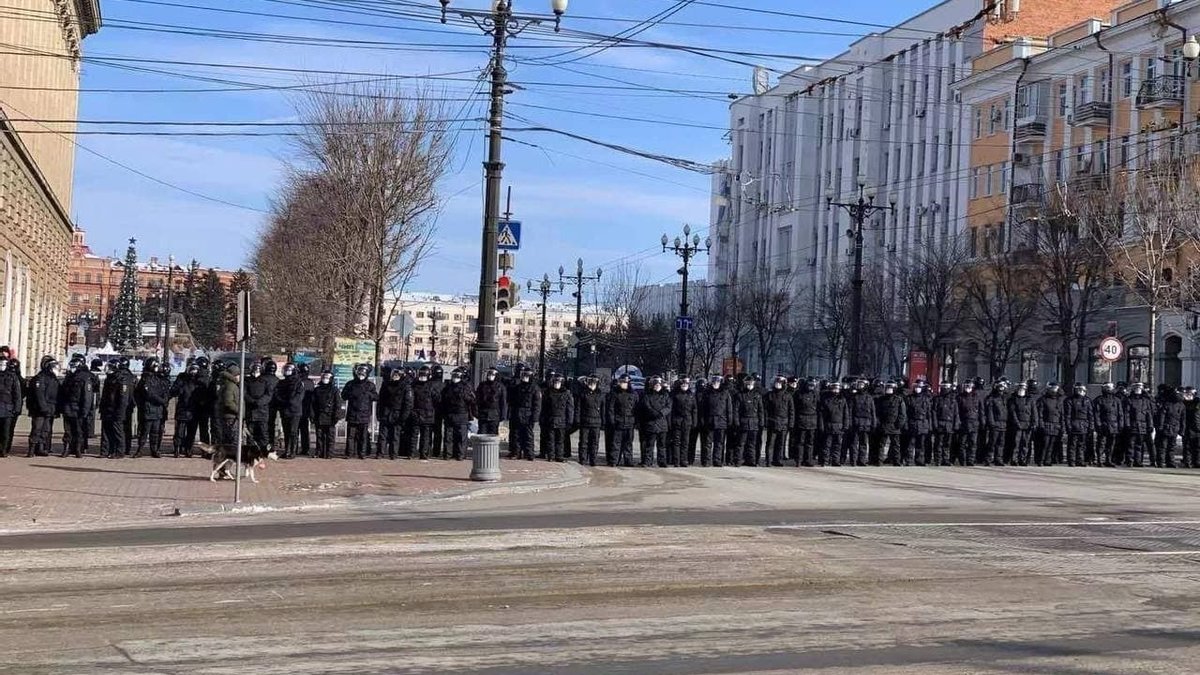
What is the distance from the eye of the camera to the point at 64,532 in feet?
48.6

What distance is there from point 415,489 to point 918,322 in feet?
123

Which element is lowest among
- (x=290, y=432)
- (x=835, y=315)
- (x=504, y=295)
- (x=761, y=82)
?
(x=290, y=432)

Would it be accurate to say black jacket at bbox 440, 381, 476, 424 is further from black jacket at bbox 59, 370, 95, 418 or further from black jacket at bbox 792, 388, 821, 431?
black jacket at bbox 792, 388, 821, 431

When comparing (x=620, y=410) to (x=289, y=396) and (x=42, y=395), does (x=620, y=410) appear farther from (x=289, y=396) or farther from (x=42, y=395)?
(x=42, y=395)

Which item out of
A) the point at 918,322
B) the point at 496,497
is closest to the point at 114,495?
the point at 496,497

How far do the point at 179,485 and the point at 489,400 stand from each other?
7.30m

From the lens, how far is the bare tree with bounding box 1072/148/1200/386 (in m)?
36.0

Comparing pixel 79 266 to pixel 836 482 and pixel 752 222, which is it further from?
pixel 836 482

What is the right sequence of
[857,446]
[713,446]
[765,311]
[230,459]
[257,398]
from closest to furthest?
[230,459] → [257,398] → [713,446] → [857,446] → [765,311]

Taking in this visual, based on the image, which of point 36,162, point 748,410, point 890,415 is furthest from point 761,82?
point 748,410

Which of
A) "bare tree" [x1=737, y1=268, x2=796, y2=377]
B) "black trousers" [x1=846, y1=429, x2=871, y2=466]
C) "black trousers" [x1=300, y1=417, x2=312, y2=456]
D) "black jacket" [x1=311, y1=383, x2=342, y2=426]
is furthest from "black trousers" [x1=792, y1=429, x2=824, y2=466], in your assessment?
"bare tree" [x1=737, y1=268, x2=796, y2=377]

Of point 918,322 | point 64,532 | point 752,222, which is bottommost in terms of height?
point 64,532

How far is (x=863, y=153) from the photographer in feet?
259

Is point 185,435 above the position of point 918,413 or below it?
below
